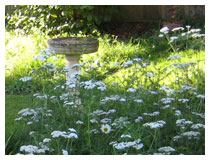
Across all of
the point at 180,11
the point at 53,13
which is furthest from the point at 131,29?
the point at 53,13

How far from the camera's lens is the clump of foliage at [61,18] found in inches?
348

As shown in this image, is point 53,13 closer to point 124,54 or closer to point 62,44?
point 124,54

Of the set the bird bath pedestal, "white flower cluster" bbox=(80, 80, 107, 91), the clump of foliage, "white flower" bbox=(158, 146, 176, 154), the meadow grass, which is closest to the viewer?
"white flower" bbox=(158, 146, 176, 154)

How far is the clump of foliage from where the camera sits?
8836 millimetres

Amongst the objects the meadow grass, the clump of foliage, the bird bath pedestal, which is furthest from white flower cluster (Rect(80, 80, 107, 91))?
the clump of foliage

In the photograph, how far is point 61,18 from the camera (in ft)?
30.2

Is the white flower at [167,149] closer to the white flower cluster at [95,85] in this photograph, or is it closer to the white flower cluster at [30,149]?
the white flower cluster at [95,85]

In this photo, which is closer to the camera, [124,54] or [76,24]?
[124,54]

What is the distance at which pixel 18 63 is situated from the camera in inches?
273

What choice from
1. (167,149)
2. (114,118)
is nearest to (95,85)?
(114,118)

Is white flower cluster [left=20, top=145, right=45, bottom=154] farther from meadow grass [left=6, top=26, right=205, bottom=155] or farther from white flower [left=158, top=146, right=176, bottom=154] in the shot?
white flower [left=158, top=146, right=176, bottom=154]

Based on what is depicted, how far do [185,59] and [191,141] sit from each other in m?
3.20

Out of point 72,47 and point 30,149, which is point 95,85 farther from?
point 72,47

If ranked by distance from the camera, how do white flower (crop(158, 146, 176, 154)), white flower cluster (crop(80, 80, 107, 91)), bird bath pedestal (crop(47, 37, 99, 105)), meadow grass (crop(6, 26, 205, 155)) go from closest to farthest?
white flower (crop(158, 146, 176, 154)), meadow grass (crop(6, 26, 205, 155)), white flower cluster (crop(80, 80, 107, 91)), bird bath pedestal (crop(47, 37, 99, 105))
